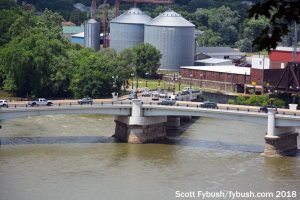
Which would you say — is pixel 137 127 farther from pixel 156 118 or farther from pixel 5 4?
pixel 5 4

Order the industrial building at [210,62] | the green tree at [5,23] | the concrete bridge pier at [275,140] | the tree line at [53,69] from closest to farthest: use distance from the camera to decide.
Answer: the concrete bridge pier at [275,140], the tree line at [53,69], the green tree at [5,23], the industrial building at [210,62]

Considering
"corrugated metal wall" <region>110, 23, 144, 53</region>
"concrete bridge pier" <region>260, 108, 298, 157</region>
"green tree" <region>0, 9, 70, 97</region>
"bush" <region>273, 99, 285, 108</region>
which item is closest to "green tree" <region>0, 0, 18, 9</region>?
"corrugated metal wall" <region>110, 23, 144, 53</region>

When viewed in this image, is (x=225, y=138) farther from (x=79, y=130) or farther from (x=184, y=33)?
(x=184, y=33)

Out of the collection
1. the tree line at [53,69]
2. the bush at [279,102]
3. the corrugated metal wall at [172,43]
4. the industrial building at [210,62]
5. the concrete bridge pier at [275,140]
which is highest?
the corrugated metal wall at [172,43]

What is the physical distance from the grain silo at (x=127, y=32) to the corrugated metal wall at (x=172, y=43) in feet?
22.7

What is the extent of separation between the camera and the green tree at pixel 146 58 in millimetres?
125500

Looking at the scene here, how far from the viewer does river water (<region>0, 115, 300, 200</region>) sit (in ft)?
160

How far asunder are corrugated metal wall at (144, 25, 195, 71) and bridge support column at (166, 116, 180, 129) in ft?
182

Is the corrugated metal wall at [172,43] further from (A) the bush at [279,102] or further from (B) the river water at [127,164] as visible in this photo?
(B) the river water at [127,164]

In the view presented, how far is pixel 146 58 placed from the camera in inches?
4963

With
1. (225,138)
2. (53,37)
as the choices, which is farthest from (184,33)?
(225,138)

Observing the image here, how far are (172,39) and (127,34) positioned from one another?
15964 millimetres

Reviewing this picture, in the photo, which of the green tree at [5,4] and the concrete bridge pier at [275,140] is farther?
the green tree at [5,4]

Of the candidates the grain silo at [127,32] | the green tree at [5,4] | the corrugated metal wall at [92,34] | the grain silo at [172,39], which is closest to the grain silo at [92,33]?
the corrugated metal wall at [92,34]
